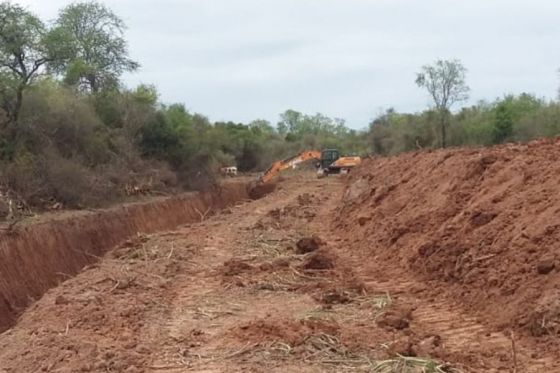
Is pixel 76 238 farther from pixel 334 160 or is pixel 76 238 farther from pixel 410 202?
pixel 334 160

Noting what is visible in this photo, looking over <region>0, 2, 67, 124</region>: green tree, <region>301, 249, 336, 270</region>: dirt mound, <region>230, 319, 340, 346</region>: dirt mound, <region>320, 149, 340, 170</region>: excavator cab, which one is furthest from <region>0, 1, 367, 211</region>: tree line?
<region>230, 319, 340, 346</region>: dirt mound

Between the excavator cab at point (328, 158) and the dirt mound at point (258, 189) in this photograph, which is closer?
the dirt mound at point (258, 189)

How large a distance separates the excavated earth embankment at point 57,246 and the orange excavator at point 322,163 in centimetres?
1478

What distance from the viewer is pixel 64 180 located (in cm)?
2780

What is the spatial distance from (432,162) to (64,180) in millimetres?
13038

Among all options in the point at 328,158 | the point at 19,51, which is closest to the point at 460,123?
the point at 328,158

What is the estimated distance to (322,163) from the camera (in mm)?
49469

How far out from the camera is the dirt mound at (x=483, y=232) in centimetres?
920

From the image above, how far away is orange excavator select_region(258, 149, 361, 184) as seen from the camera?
4284 cm

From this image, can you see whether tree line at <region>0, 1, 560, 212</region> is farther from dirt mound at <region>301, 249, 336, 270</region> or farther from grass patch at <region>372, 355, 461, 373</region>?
grass patch at <region>372, 355, 461, 373</region>

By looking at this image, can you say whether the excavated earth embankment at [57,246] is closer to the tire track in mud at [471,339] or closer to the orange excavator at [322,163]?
the tire track in mud at [471,339]

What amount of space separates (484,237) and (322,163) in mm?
38086

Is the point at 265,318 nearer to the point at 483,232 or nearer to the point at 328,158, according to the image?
the point at 483,232

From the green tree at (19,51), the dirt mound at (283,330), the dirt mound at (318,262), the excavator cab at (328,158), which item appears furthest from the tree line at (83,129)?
the dirt mound at (283,330)
